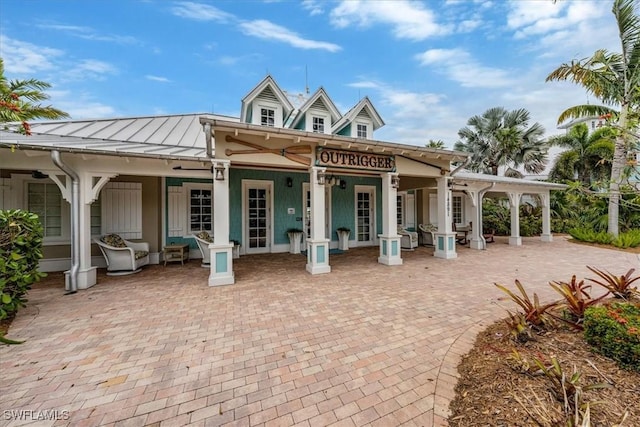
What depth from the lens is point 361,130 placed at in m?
10.4

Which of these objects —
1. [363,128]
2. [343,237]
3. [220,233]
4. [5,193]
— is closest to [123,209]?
[5,193]

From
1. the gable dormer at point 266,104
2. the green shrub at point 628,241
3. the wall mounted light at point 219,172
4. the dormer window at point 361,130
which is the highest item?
the gable dormer at point 266,104

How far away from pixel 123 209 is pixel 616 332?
920 centimetres

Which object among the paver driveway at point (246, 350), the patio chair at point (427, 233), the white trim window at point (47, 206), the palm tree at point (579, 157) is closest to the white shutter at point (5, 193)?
the white trim window at point (47, 206)

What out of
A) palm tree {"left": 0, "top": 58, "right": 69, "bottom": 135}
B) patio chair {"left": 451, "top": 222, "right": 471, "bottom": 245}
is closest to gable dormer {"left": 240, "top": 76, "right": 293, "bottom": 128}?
palm tree {"left": 0, "top": 58, "right": 69, "bottom": 135}

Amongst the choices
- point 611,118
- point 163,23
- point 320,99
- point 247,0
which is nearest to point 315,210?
point 611,118

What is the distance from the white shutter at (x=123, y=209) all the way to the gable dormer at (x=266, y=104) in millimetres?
4443

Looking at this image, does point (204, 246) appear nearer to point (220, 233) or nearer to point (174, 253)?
point (174, 253)

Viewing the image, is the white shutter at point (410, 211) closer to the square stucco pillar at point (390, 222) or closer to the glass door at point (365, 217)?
the glass door at point (365, 217)

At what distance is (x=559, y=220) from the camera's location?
44.5ft

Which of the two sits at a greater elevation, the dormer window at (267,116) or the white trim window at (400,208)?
A: the dormer window at (267,116)

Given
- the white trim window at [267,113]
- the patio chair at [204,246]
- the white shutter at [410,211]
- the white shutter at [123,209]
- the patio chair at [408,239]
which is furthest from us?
the white shutter at [410,211]

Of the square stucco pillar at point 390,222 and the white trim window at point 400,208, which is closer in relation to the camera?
the square stucco pillar at point 390,222

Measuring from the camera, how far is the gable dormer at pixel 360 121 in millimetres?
9945
